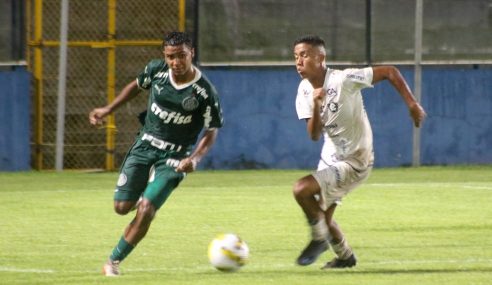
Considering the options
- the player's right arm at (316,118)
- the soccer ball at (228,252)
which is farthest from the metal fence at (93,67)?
the player's right arm at (316,118)

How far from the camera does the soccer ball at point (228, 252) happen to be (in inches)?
419

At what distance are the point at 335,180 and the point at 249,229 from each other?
3713 millimetres

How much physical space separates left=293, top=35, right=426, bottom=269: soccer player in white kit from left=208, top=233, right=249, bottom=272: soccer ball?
1.81 ft

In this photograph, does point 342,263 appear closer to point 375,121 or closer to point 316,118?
point 316,118

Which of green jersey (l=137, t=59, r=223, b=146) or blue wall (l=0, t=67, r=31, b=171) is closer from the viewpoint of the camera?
green jersey (l=137, t=59, r=223, b=146)

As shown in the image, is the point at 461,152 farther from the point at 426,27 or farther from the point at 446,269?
the point at 446,269

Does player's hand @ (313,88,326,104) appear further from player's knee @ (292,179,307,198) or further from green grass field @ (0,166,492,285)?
green grass field @ (0,166,492,285)

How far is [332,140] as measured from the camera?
1120 centimetres

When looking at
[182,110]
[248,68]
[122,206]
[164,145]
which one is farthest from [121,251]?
[248,68]

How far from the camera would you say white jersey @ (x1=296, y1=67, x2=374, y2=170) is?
11078 mm

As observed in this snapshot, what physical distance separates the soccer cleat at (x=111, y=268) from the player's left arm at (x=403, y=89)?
8.16ft

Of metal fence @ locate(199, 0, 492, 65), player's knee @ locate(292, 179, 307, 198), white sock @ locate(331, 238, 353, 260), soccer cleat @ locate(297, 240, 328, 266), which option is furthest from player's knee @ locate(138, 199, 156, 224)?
metal fence @ locate(199, 0, 492, 65)

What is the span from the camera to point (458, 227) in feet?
48.1

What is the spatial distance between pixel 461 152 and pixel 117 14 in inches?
256
